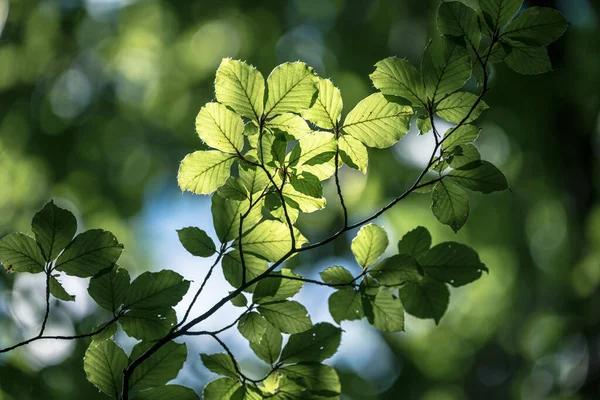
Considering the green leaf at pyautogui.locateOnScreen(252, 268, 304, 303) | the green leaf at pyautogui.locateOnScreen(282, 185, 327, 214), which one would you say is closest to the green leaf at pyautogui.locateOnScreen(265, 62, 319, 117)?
the green leaf at pyautogui.locateOnScreen(282, 185, 327, 214)

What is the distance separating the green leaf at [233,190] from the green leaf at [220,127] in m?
0.04

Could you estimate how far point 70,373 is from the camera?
4363 millimetres

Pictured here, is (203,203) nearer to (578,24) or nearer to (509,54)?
(578,24)

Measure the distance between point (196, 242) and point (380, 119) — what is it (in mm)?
309

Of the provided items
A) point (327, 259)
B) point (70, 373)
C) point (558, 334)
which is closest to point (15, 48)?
point (70, 373)

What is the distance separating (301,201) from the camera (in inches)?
29.0

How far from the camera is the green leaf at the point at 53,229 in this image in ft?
2.17

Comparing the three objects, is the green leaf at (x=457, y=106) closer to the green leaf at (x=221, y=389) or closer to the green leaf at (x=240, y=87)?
the green leaf at (x=240, y=87)

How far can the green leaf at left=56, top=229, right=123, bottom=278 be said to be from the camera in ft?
2.20

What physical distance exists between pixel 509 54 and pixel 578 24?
5.56 m


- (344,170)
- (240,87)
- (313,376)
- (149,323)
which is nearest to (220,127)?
(240,87)

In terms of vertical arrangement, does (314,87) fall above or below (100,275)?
above

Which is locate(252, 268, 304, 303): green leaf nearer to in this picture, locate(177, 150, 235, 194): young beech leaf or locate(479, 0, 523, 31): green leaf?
locate(177, 150, 235, 194): young beech leaf

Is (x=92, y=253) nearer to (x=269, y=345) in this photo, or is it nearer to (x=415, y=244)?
(x=269, y=345)
